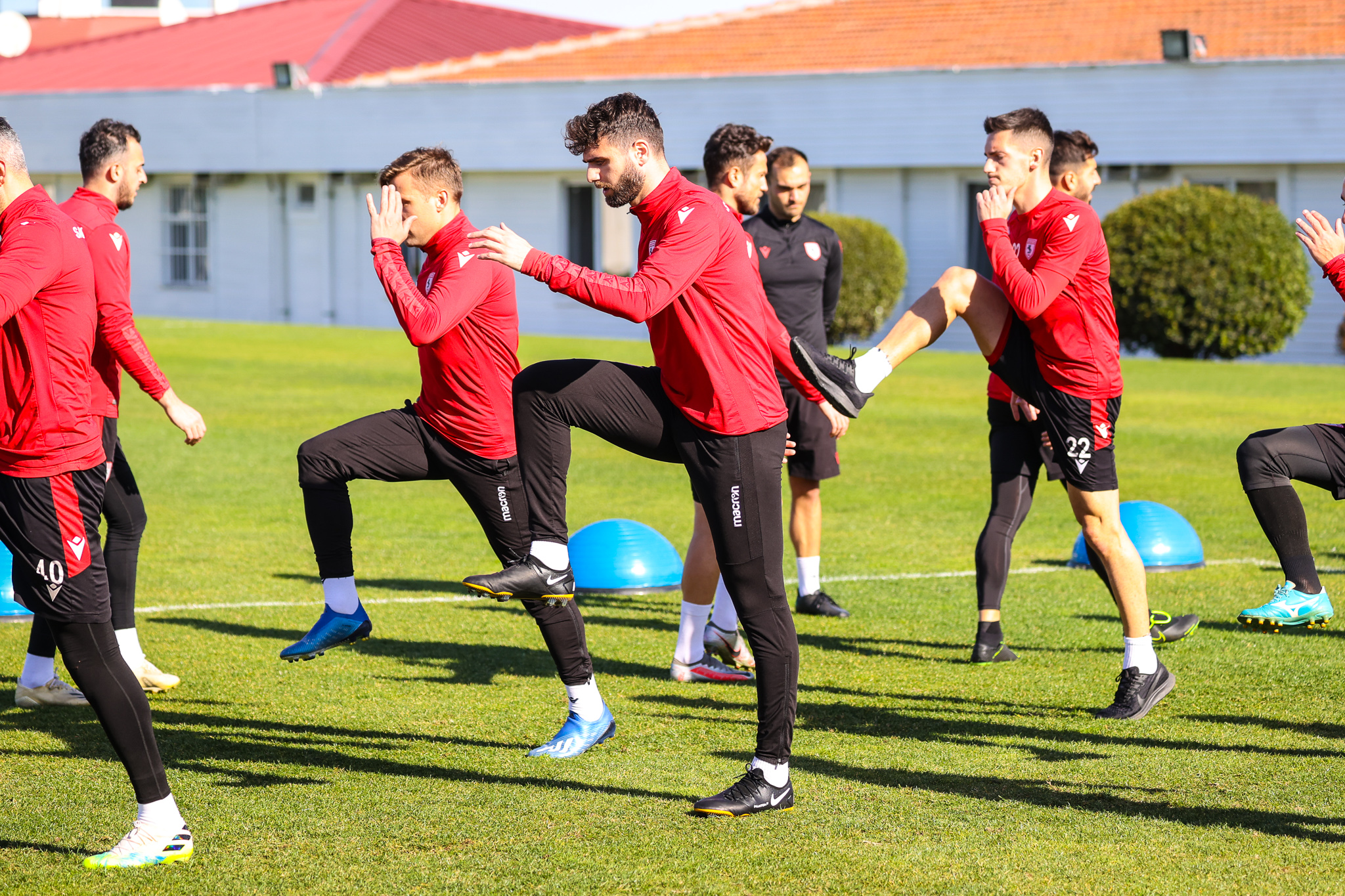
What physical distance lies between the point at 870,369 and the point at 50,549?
2931 millimetres

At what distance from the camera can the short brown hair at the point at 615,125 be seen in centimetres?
518

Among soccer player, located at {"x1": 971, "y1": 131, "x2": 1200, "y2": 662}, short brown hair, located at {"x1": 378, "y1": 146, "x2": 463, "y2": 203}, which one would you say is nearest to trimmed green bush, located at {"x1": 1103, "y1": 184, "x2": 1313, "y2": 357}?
soccer player, located at {"x1": 971, "y1": 131, "x2": 1200, "y2": 662}

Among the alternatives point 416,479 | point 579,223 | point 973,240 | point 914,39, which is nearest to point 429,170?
point 416,479

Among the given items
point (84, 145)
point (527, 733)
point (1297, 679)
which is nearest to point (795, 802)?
point (527, 733)

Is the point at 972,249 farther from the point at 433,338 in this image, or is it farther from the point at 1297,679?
the point at 433,338

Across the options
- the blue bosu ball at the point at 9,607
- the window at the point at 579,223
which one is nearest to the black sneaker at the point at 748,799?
the blue bosu ball at the point at 9,607

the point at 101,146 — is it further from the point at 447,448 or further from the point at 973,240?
the point at 973,240

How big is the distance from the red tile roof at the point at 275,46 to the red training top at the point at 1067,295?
38408mm

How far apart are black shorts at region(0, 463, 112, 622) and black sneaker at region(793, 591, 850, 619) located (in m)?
4.68

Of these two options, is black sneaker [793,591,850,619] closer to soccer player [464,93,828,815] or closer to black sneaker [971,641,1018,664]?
black sneaker [971,641,1018,664]

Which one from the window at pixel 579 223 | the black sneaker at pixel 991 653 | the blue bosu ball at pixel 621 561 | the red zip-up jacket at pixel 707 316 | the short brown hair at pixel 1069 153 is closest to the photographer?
the red zip-up jacket at pixel 707 316

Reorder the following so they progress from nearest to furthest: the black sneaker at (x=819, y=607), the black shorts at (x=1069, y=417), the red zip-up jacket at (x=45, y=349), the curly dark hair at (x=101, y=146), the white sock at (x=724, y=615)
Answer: the red zip-up jacket at (x=45, y=349)
the black shorts at (x=1069, y=417)
the curly dark hair at (x=101, y=146)
the white sock at (x=724, y=615)
the black sneaker at (x=819, y=607)

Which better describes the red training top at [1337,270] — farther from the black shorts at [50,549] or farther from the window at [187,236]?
the window at [187,236]

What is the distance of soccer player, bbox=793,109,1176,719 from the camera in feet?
21.6
